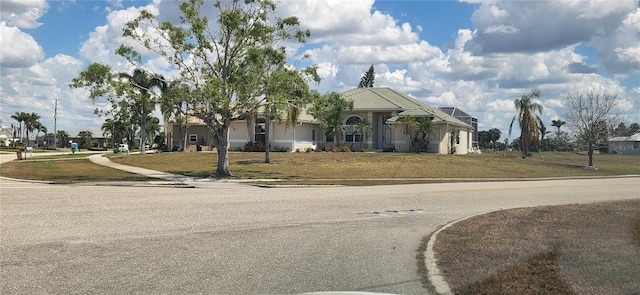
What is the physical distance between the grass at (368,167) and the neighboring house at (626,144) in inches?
153

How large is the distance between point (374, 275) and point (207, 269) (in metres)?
2.23

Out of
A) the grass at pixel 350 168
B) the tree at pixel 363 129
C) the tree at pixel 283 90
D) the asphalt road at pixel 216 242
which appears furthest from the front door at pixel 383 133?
the asphalt road at pixel 216 242

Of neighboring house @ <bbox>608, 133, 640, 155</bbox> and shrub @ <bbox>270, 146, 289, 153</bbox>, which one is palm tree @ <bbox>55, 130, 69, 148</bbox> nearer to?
shrub @ <bbox>270, 146, 289, 153</bbox>

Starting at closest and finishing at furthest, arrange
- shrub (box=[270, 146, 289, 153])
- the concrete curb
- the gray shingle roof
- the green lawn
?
1. the concrete curb
2. the green lawn
3. shrub (box=[270, 146, 289, 153])
4. the gray shingle roof

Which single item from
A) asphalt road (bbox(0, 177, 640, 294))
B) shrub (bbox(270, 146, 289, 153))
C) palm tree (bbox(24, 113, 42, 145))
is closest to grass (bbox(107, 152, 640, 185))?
shrub (bbox(270, 146, 289, 153))

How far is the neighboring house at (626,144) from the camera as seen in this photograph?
14633 mm

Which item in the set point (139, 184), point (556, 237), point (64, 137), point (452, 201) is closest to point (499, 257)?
point (556, 237)

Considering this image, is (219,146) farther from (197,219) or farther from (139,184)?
(197,219)

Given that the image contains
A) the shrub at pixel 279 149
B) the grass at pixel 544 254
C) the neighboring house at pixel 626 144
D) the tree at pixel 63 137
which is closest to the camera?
the grass at pixel 544 254

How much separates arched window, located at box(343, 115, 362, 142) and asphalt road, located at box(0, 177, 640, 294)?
34.9 metres

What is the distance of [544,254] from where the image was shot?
25.8 feet

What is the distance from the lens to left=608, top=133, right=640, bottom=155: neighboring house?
48.0ft

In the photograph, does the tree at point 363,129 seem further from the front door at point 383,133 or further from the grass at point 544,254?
the grass at point 544,254

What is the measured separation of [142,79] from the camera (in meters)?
40.2
